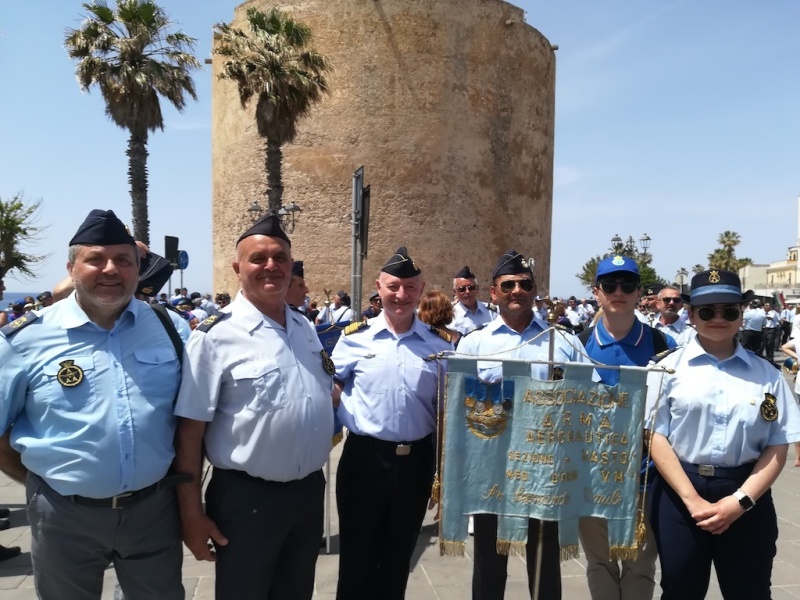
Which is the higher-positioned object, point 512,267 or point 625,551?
point 512,267

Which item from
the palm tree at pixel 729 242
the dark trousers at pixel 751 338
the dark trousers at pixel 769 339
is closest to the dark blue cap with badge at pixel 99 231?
the dark trousers at pixel 751 338

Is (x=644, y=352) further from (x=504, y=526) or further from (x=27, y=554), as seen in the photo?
(x=27, y=554)

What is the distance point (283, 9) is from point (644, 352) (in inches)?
944

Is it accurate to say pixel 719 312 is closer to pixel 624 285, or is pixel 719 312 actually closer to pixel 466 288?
pixel 624 285

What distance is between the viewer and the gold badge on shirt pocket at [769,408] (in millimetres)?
2998

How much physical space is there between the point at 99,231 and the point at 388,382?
5.50 ft

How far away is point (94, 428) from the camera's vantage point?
263cm

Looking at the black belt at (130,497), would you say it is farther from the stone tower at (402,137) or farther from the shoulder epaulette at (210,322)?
the stone tower at (402,137)

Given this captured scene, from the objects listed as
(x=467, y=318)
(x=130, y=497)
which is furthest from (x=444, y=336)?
(x=467, y=318)

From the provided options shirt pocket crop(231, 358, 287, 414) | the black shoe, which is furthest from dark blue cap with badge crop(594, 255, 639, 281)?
the black shoe

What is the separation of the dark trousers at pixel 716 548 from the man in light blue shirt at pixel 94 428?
236 centimetres

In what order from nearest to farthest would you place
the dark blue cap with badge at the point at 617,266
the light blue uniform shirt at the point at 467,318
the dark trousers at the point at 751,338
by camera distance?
the dark blue cap with badge at the point at 617,266 < the light blue uniform shirt at the point at 467,318 < the dark trousers at the point at 751,338

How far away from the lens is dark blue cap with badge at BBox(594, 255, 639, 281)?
3675 mm

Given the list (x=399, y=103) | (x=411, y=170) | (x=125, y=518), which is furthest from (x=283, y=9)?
(x=125, y=518)
